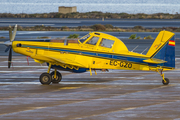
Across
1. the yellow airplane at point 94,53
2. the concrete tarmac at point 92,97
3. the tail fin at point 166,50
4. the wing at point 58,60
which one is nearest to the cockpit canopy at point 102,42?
the yellow airplane at point 94,53

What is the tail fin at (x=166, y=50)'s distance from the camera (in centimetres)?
1688

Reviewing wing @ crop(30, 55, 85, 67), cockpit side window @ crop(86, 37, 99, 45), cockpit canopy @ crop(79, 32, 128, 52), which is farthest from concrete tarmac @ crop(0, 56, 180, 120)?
cockpit side window @ crop(86, 37, 99, 45)

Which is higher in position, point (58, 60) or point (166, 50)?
point (166, 50)

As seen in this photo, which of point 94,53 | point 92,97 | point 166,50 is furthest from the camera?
point 166,50

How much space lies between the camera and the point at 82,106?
12586 millimetres

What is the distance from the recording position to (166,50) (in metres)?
16.9

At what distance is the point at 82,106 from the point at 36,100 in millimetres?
1985

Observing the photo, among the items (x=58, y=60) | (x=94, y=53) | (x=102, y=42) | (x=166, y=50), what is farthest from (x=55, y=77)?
(x=166, y=50)

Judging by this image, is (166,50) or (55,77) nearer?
(166,50)

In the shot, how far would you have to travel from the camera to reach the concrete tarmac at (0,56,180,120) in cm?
1149

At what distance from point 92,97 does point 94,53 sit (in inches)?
128

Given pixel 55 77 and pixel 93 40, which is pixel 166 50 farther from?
pixel 55 77

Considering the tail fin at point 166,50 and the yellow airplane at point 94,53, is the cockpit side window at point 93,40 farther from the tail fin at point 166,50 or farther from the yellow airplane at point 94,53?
the tail fin at point 166,50

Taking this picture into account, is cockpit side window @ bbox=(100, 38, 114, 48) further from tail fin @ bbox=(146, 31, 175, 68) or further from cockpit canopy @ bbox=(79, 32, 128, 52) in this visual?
tail fin @ bbox=(146, 31, 175, 68)
